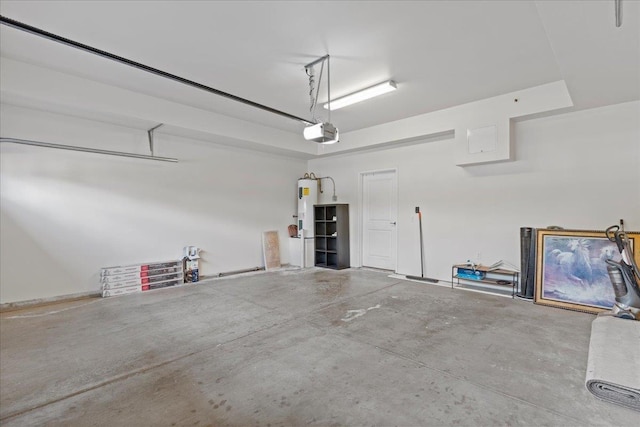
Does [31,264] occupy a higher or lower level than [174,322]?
higher

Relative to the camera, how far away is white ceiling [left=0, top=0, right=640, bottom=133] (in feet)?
8.38

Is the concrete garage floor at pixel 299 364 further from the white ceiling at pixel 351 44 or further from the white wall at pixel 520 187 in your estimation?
the white ceiling at pixel 351 44

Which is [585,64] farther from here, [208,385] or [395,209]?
[208,385]

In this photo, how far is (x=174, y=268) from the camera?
18.1 ft

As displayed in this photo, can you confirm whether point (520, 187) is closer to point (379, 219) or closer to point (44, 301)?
point (379, 219)

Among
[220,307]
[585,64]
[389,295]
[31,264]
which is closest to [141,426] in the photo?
[220,307]

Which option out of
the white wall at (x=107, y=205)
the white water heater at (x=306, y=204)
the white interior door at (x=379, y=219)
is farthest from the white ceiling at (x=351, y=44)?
the white water heater at (x=306, y=204)

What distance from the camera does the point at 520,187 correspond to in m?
4.81

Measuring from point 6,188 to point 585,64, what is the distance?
7.14 metres

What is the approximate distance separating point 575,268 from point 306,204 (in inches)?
204

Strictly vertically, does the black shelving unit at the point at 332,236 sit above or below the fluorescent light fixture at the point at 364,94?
below

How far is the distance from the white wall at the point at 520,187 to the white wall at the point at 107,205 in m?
3.40

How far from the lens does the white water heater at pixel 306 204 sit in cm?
738

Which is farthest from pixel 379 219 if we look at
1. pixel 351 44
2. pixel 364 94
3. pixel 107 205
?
pixel 107 205
